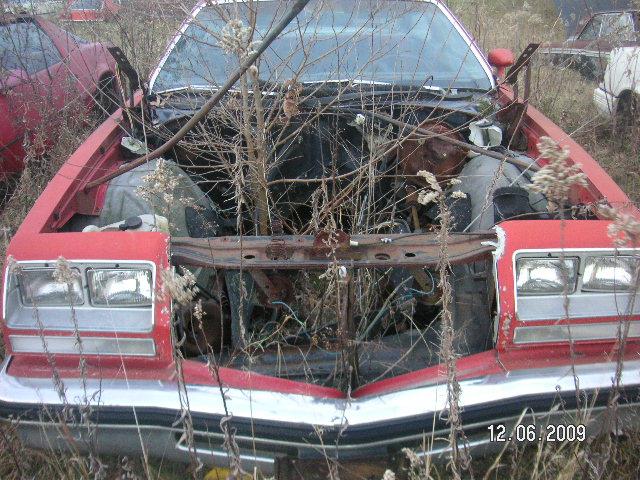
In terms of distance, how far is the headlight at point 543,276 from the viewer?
1.82m

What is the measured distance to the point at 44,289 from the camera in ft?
6.15

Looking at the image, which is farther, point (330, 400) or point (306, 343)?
point (306, 343)

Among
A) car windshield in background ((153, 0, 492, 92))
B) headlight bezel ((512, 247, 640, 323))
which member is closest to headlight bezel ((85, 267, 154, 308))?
headlight bezel ((512, 247, 640, 323))

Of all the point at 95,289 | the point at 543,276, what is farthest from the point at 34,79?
the point at 543,276

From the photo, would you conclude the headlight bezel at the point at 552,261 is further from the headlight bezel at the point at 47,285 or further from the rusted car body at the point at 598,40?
the rusted car body at the point at 598,40

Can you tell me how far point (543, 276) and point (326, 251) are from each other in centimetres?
70

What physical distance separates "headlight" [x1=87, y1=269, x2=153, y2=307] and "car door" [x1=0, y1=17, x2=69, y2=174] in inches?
104

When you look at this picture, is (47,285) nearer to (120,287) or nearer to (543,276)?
(120,287)

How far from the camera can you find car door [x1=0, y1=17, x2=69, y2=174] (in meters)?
4.48

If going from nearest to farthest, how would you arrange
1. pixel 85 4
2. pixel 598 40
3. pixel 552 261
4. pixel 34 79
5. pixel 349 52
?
1. pixel 552 261
2. pixel 349 52
3. pixel 34 79
4. pixel 598 40
5. pixel 85 4

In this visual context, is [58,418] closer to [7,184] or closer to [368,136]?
[368,136]

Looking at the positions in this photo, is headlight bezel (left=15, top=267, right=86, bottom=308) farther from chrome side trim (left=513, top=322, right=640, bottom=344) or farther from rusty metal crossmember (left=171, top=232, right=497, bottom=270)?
chrome side trim (left=513, top=322, right=640, bottom=344)

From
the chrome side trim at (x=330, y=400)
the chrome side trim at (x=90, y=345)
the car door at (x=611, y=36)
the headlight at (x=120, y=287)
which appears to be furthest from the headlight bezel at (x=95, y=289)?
the car door at (x=611, y=36)

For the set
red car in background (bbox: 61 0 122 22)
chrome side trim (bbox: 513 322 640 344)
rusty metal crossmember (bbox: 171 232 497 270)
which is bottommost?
chrome side trim (bbox: 513 322 640 344)
